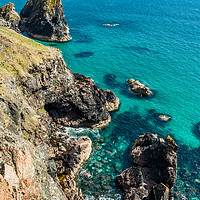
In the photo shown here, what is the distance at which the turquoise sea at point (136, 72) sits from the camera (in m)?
48.2

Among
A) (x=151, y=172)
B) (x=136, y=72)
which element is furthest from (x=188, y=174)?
(x=136, y=72)

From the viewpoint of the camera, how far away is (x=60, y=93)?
5481cm

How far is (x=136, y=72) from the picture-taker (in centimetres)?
9200

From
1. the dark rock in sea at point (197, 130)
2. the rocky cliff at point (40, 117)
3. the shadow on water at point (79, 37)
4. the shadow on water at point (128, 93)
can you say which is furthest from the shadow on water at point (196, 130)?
the shadow on water at point (79, 37)

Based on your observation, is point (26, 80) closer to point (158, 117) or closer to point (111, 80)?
point (158, 117)

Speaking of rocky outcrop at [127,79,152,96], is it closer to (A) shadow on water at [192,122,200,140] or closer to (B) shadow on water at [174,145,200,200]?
(A) shadow on water at [192,122,200,140]

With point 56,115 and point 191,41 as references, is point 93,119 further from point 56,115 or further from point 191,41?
point 191,41

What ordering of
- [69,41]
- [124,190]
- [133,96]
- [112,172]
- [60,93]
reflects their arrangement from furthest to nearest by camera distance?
1. [69,41]
2. [133,96]
3. [60,93]
4. [112,172]
5. [124,190]

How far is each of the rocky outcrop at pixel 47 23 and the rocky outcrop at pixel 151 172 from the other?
78148mm

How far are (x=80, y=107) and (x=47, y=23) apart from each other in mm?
67906

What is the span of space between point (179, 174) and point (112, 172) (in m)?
15.5

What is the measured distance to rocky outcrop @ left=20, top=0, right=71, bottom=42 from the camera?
107438mm

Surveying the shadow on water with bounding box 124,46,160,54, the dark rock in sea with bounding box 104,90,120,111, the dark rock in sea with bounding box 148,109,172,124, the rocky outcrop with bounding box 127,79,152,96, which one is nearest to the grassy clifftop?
the dark rock in sea with bounding box 104,90,120,111

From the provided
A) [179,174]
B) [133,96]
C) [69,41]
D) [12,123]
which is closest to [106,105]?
[133,96]
